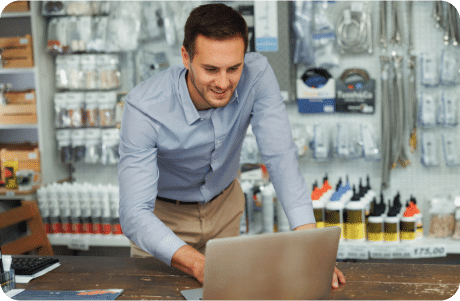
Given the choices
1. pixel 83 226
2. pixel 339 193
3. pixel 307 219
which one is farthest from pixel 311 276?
pixel 83 226

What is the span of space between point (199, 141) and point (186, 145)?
0.05 m

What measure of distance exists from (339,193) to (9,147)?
263 cm

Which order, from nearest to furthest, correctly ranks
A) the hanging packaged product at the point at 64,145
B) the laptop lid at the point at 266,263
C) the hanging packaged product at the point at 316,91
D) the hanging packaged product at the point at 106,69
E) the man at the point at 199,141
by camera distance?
the laptop lid at the point at 266,263
the man at the point at 199,141
the hanging packaged product at the point at 316,91
the hanging packaged product at the point at 106,69
the hanging packaged product at the point at 64,145

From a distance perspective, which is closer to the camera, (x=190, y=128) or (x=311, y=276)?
(x=311, y=276)

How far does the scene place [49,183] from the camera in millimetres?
3900

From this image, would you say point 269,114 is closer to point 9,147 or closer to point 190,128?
point 190,128

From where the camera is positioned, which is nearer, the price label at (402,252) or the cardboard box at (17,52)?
the price label at (402,252)

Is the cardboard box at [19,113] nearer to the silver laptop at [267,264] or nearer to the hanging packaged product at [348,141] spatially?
the hanging packaged product at [348,141]

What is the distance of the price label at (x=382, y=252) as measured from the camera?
3.10 m

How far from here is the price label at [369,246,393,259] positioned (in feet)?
10.2

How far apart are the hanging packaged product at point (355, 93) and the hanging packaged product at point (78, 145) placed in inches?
76.5

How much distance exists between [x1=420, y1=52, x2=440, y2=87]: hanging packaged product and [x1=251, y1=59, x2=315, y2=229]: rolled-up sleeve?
5.90 feet

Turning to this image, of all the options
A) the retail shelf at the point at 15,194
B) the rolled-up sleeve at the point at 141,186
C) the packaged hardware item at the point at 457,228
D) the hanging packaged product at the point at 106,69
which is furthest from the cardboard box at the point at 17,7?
the packaged hardware item at the point at 457,228

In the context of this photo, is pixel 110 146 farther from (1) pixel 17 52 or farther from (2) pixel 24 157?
(1) pixel 17 52
